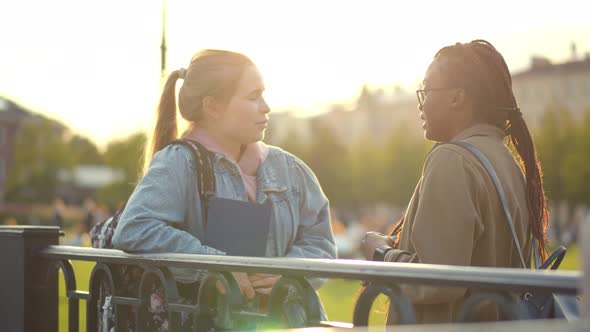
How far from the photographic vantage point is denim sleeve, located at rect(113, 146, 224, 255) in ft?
12.3

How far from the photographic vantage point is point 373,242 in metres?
3.20

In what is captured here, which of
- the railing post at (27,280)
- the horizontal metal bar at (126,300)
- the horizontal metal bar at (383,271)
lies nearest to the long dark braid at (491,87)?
the horizontal metal bar at (383,271)

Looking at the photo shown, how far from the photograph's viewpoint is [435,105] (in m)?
3.23

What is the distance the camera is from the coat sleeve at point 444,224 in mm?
2939

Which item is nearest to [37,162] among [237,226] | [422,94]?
[237,226]

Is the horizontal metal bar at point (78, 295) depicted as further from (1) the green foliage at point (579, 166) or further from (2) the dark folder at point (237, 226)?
(1) the green foliage at point (579, 166)

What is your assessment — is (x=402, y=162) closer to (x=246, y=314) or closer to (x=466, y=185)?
(x=246, y=314)

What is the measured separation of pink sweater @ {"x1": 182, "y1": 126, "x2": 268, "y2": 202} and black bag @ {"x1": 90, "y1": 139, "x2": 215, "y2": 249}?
0.08m

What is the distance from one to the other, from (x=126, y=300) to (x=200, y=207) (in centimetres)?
47

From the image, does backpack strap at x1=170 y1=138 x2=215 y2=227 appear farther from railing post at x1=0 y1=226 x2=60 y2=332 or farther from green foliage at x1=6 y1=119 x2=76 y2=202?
green foliage at x1=6 y1=119 x2=76 y2=202

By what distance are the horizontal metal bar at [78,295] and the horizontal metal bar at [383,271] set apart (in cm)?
39

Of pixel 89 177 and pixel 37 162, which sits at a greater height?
pixel 37 162

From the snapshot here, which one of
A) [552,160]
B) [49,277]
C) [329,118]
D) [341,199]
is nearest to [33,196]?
[341,199]

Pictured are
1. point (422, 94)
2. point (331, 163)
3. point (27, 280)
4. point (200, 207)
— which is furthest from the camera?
point (331, 163)
